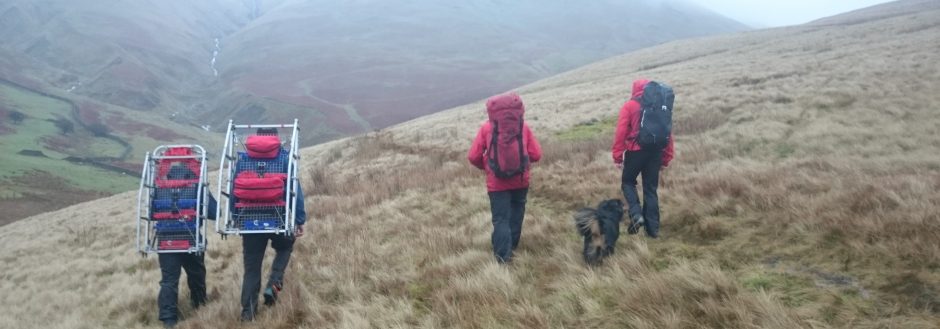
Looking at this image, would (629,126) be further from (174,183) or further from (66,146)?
(66,146)

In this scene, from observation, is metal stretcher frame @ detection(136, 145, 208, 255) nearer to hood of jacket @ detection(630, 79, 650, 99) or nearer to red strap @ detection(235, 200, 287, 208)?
red strap @ detection(235, 200, 287, 208)

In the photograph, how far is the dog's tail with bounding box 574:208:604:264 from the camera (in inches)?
198

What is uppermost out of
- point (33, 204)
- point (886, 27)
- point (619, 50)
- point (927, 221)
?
point (619, 50)

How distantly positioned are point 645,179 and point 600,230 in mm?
1289

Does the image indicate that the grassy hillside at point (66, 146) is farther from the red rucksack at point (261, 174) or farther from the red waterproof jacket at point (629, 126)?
the red waterproof jacket at point (629, 126)

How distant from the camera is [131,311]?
6.85m

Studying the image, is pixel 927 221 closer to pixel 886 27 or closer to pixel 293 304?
pixel 293 304

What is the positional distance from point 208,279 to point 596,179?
6.31 metres

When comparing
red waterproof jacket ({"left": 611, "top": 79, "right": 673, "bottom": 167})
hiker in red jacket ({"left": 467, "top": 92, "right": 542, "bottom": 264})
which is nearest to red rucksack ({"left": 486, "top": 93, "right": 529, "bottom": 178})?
hiker in red jacket ({"left": 467, "top": 92, "right": 542, "bottom": 264})

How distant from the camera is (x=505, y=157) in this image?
530 centimetres

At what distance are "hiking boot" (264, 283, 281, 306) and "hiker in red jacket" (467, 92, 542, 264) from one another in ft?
7.91

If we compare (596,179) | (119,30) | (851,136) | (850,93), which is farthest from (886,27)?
(119,30)

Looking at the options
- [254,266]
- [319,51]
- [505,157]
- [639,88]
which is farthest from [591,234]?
[319,51]

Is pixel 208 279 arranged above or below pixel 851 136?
below
